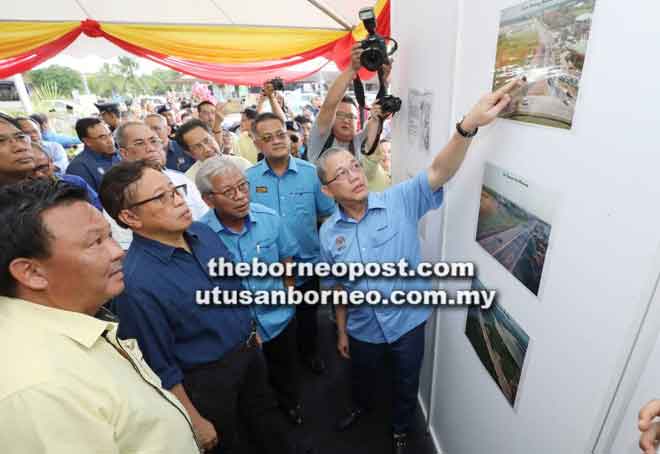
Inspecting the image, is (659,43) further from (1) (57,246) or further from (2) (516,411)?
(1) (57,246)

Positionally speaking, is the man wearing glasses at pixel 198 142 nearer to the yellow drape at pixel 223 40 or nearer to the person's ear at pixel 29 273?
the yellow drape at pixel 223 40

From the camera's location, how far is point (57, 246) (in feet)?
2.31

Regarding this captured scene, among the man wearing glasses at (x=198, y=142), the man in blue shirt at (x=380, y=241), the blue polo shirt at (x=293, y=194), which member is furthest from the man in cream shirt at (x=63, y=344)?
the man wearing glasses at (x=198, y=142)

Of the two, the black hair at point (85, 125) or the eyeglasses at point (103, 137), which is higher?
the black hair at point (85, 125)

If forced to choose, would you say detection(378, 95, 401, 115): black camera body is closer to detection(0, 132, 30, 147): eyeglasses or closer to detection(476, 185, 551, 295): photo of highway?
detection(476, 185, 551, 295): photo of highway

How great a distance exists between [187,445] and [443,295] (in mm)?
1048

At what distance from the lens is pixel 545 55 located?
705 mm

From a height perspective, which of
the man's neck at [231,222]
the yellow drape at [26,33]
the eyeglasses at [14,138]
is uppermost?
the yellow drape at [26,33]

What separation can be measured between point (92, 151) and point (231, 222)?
192cm

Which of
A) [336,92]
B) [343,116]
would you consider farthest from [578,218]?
[343,116]

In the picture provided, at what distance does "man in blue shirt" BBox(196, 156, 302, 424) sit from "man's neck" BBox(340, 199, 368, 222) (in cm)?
42

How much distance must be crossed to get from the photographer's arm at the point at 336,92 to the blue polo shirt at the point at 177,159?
169cm

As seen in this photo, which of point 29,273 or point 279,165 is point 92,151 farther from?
point 29,273

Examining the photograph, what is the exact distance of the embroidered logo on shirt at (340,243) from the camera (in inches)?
55.6
